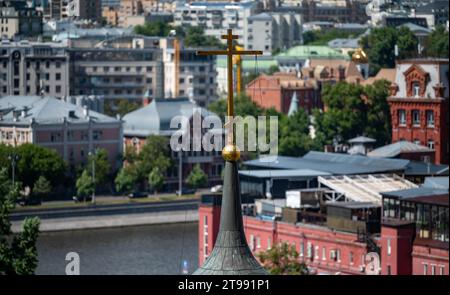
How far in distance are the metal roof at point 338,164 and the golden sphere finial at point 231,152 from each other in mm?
21512

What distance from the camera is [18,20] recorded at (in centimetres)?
3259

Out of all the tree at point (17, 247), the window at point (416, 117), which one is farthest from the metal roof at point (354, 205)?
the window at point (416, 117)

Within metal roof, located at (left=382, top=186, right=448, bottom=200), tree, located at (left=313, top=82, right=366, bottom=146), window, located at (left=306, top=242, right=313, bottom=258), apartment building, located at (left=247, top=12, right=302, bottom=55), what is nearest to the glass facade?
metal roof, located at (left=382, top=186, right=448, bottom=200)

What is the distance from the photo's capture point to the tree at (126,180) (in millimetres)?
35250

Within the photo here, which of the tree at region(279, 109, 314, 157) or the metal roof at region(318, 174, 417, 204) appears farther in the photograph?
the tree at region(279, 109, 314, 157)

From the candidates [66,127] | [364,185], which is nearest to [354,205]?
[364,185]

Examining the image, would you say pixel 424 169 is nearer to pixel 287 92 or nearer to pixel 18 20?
pixel 18 20

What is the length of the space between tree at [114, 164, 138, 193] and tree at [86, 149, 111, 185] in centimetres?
22

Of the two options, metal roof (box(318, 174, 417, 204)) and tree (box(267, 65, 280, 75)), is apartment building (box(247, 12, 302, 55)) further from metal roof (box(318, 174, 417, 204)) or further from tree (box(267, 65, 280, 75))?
metal roof (box(318, 174, 417, 204))

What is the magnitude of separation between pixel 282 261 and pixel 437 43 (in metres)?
25.1

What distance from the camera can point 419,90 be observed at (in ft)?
112

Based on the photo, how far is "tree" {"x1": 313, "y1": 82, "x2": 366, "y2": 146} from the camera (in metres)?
37.9

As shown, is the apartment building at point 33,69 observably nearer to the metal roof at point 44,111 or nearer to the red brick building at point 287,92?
the metal roof at point 44,111
